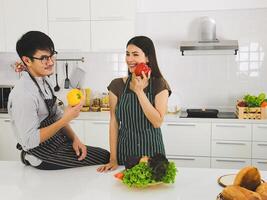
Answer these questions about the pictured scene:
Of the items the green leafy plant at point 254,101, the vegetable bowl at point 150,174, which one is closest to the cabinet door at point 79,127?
the green leafy plant at point 254,101

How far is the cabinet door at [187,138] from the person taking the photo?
3.57m

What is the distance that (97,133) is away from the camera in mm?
3734

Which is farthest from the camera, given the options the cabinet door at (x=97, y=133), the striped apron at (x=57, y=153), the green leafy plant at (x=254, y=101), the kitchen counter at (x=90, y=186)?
the cabinet door at (x=97, y=133)

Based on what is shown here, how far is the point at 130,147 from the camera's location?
Result: 2156 millimetres

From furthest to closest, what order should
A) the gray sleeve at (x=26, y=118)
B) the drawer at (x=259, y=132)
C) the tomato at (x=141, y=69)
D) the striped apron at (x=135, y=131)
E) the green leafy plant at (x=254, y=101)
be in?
the green leafy plant at (x=254, y=101), the drawer at (x=259, y=132), the striped apron at (x=135, y=131), the tomato at (x=141, y=69), the gray sleeve at (x=26, y=118)

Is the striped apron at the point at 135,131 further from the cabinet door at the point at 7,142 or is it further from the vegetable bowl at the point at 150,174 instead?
the cabinet door at the point at 7,142

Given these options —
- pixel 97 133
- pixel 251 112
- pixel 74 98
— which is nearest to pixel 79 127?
pixel 97 133

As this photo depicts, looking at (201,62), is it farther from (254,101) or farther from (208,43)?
(254,101)

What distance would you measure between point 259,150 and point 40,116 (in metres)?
2.48

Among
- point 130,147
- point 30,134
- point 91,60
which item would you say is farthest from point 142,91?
point 91,60

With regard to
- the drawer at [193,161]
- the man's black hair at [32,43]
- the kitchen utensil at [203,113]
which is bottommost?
the drawer at [193,161]

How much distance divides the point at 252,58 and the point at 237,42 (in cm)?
40

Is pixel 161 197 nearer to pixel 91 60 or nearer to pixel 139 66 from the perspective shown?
pixel 139 66

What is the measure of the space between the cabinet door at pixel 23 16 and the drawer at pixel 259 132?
8.19 feet
